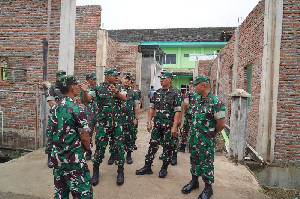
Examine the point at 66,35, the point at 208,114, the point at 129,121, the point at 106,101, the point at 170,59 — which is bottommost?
the point at 129,121

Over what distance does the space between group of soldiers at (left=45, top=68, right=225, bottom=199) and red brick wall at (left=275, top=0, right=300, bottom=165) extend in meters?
3.03

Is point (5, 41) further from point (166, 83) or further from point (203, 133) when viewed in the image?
point (203, 133)

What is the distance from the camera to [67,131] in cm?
234

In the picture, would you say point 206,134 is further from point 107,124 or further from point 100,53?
point 100,53

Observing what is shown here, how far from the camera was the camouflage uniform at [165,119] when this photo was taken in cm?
400

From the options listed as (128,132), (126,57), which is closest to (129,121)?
(128,132)

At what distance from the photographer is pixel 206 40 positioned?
26484mm

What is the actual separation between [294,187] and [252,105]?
97.4 inches

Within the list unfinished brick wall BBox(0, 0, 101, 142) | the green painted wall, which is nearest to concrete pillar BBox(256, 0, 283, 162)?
unfinished brick wall BBox(0, 0, 101, 142)

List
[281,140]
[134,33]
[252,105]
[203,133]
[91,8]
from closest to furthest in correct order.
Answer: [203,133], [281,140], [252,105], [91,8], [134,33]

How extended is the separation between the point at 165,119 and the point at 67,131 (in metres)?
2.05

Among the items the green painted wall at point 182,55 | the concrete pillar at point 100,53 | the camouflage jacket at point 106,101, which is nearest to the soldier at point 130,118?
the camouflage jacket at point 106,101

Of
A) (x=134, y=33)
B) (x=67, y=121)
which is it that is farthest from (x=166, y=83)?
(x=134, y=33)

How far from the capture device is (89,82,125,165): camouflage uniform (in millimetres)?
3721
